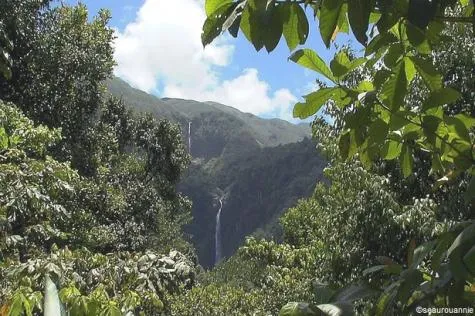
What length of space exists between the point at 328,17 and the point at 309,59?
116 mm

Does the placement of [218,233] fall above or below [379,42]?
below

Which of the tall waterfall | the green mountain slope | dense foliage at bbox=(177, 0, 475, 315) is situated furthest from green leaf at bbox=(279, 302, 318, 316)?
the green mountain slope

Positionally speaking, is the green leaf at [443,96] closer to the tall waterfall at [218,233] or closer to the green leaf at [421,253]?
the green leaf at [421,253]

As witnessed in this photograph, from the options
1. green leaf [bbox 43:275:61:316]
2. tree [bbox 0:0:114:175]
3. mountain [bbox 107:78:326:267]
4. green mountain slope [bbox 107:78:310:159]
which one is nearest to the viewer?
green leaf [bbox 43:275:61:316]

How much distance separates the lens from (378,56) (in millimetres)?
1043

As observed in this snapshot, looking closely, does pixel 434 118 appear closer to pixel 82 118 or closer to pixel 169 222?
pixel 82 118

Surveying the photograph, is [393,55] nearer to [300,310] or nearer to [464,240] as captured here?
[464,240]

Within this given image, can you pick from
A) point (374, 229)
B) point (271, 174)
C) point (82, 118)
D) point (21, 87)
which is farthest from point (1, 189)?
point (271, 174)

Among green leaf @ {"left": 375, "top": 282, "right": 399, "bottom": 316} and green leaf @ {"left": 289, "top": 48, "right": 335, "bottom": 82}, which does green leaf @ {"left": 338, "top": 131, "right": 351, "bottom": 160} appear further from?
green leaf @ {"left": 375, "top": 282, "right": 399, "bottom": 316}

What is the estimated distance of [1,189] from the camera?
14.1 ft

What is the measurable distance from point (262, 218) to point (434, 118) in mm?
108263

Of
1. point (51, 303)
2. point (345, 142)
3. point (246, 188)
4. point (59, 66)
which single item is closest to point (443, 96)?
point (345, 142)

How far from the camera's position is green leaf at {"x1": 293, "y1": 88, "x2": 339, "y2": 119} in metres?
1.04

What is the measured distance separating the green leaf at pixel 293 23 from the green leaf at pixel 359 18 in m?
0.10
